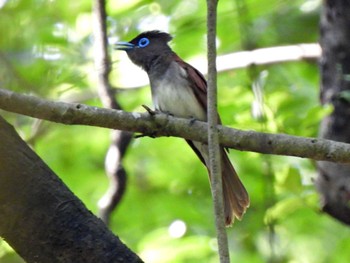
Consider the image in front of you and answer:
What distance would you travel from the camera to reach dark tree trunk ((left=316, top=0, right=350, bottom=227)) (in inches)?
209

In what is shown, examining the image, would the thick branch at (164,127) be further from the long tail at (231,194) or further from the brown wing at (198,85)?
the brown wing at (198,85)

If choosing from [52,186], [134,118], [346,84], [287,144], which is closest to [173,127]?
[134,118]

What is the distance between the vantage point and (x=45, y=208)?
3.13 m

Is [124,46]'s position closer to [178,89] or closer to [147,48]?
[147,48]

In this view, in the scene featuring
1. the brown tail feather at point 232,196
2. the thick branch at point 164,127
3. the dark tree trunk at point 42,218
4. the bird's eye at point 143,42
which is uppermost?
the bird's eye at point 143,42

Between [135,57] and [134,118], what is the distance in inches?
97.3

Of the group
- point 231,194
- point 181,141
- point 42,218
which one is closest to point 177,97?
point 231,194

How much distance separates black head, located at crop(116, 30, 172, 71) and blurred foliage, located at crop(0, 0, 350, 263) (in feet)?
0.32

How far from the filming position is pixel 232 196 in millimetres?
5148

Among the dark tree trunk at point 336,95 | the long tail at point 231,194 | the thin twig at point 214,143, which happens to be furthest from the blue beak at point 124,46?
the thin twig at point 214,143

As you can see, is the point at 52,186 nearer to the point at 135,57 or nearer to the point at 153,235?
the point at 153,235

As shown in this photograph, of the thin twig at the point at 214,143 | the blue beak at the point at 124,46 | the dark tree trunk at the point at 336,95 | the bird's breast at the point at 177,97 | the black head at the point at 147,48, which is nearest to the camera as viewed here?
the thin twig at the point at 214,143

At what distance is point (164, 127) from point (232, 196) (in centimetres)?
141

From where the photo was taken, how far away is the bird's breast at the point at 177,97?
557 cm
